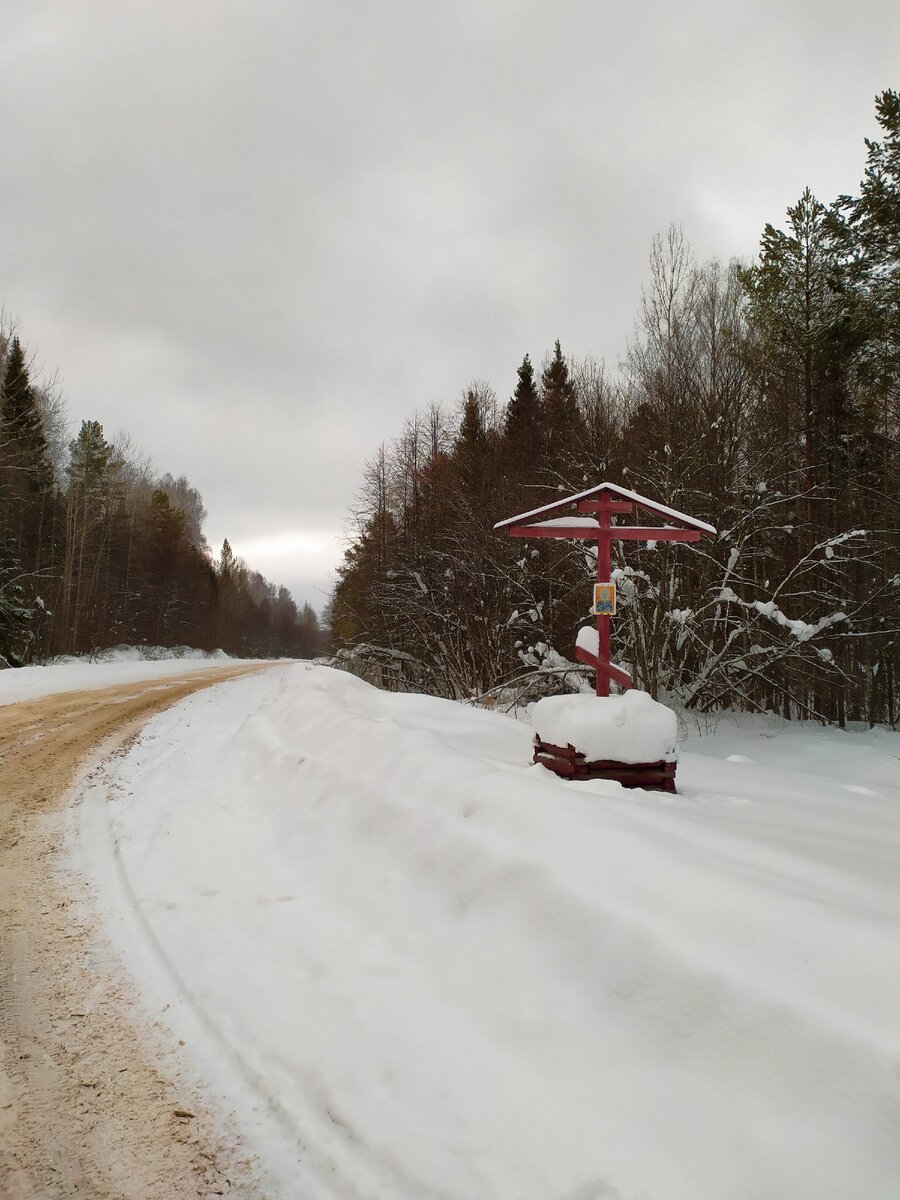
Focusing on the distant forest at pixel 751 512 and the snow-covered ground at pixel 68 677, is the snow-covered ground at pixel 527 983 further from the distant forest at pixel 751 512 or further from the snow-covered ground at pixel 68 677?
the snow-covered ground at pixel 68 677

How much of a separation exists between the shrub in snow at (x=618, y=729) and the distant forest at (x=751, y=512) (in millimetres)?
5034

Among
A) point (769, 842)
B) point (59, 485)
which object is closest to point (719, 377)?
point (769, 842)

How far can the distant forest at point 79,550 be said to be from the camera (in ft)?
78.2

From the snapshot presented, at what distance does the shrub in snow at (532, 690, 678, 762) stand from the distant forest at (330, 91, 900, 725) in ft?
16.5

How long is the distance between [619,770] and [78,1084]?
165 inches

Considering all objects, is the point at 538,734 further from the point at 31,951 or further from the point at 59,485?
the point at 59,485

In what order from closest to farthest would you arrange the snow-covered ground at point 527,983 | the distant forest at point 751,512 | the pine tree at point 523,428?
the snow-covered ground at point 527,983 → the distant forest at point 751,512 → the pine tree at point 523,428

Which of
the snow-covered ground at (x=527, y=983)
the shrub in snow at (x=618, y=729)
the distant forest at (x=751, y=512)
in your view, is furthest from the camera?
the distant forest at (x=751, y=512)

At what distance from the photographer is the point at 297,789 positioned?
18.3ft

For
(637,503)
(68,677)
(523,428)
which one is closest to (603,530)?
(637,503)

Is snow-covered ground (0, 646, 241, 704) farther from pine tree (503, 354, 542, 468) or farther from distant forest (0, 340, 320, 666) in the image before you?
pine tree (503, 354, 542, 468)

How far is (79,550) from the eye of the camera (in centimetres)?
2978

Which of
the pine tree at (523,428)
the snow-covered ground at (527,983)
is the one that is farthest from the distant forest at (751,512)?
the snow-covered ground at (527,983)

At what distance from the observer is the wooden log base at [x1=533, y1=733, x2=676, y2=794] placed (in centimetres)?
525
